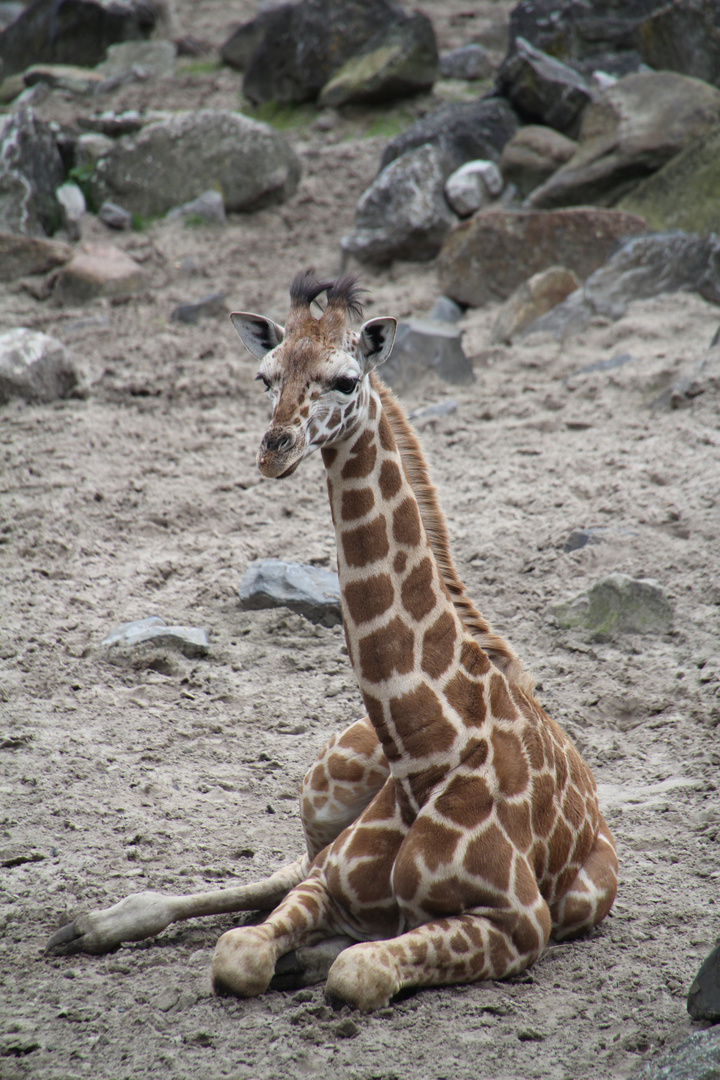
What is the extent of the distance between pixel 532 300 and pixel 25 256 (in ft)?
17.9

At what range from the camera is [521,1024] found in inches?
113

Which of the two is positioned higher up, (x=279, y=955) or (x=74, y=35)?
(x=74, y=35)

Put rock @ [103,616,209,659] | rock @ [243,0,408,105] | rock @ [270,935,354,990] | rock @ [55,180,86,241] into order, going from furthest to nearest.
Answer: rock @ [243,0,408,105] < rock @ [55,180,86,241] < rock @ [103,616,209,659] < rock @ [270,935,354,990]

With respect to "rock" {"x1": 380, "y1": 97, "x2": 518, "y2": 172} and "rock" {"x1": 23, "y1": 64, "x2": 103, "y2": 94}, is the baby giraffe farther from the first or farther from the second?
"rock" {"x1": 23, "y1": 64, "x2": 103, "y2": 94}

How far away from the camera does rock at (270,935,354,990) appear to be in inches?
124

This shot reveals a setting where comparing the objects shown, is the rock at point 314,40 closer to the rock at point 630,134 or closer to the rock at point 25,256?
the rock at point 630,134

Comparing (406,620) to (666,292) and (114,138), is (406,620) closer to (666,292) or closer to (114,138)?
(666,292)

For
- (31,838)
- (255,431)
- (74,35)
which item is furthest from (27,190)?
(31,838)

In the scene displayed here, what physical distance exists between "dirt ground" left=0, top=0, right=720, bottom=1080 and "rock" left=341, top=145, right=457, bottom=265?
60cm

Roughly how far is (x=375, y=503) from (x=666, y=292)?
246 inches

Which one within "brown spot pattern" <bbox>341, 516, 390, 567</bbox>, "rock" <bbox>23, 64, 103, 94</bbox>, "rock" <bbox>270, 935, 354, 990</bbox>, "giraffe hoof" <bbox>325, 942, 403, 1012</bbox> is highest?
"rock" <bbox>23, 64, 103, 94</bbox>

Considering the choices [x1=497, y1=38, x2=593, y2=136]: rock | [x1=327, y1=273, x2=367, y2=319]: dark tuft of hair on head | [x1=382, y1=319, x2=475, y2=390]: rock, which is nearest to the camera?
[x1=327, y1=273, x2=367, y2=319]: dark tuft of hair on head

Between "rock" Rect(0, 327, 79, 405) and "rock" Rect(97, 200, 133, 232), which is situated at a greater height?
"rock" Rect(97, 200, 133, 232)

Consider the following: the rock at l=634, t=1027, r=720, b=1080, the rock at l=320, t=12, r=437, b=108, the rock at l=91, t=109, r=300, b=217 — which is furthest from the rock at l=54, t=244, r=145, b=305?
the rock at l=634, t=1027, r=720, b=1080
